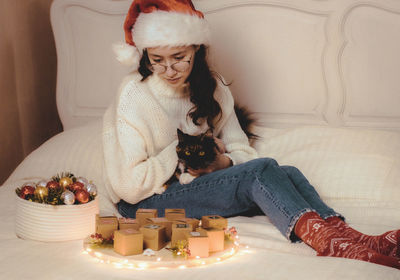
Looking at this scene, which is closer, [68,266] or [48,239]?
[68,266]

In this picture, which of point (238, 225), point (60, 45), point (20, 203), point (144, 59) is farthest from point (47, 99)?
point (238, 225)

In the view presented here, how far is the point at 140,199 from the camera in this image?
1.79m

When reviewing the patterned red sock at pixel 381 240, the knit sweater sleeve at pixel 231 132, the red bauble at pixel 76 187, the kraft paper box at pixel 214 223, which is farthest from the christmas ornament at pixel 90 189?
the patterned red sock at pixel 381 240

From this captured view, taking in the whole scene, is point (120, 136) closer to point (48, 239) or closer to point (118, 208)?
point (118, 208)

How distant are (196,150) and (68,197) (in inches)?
17.7

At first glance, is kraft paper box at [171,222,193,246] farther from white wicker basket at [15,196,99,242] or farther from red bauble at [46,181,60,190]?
red bauble at [46,181,60,190]

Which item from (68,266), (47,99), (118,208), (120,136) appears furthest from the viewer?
(47,99)

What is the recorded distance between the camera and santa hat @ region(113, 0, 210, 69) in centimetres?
176

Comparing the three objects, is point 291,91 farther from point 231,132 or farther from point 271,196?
point 271,196

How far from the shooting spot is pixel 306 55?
228 cm

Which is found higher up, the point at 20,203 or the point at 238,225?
the point at 20,203

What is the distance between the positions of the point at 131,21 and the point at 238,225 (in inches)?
34.2

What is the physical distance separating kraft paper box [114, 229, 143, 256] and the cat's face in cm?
43

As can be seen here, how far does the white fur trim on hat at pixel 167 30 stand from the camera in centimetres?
175
